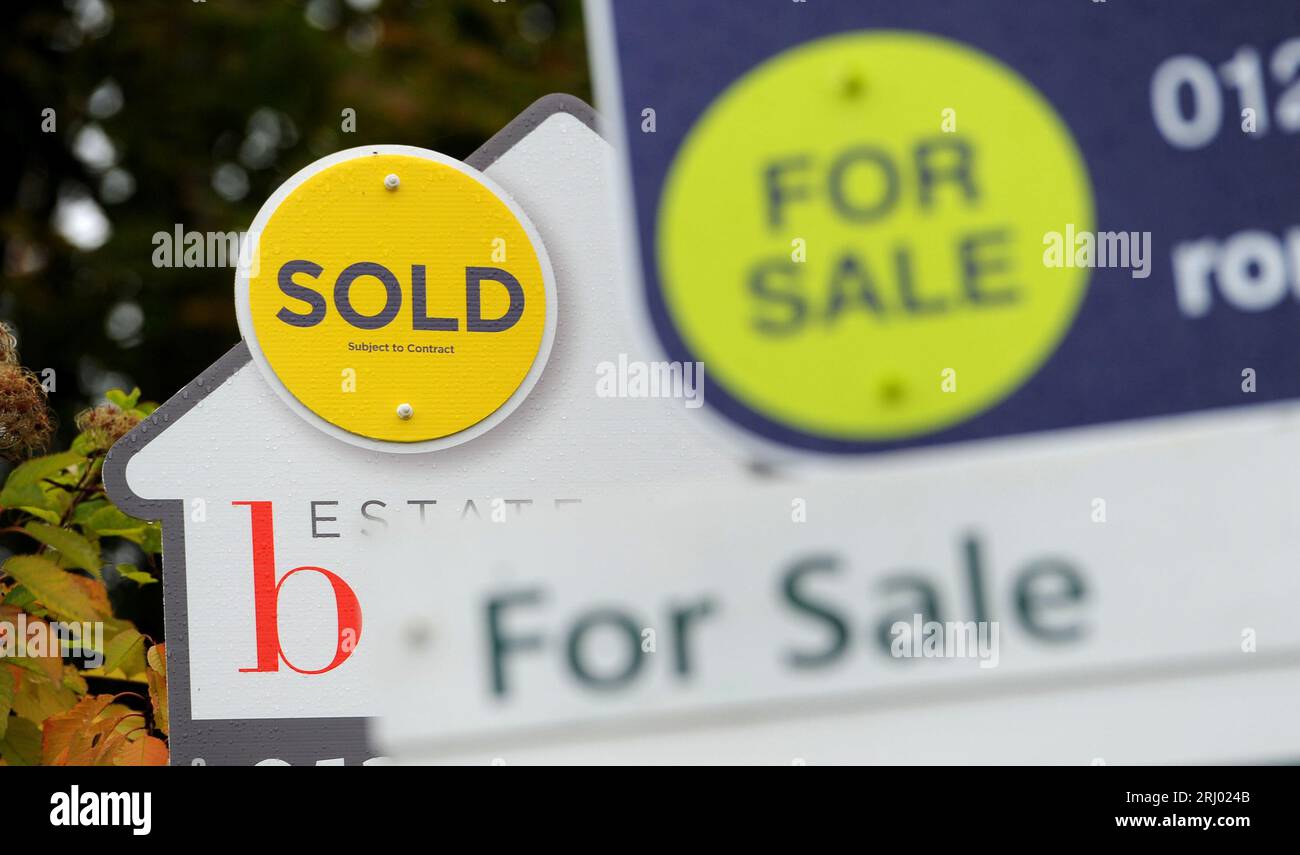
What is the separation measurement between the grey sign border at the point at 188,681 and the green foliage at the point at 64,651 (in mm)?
125

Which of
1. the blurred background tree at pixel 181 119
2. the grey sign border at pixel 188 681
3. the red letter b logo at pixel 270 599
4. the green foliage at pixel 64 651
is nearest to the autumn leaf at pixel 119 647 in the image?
the green foliage at pixel 64 651

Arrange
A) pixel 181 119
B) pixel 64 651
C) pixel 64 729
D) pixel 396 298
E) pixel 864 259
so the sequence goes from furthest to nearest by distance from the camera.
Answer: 1. pixel 181 119
2. pixel 64 651
3. pixel 64 729
4. pixel 396 298
5. pixel 864 259

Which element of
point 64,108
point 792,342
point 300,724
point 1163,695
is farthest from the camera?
point 64,108

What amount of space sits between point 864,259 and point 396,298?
3.24 ft

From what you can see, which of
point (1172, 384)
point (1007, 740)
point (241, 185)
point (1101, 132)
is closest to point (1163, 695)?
point (1007, 740)

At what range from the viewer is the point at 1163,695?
59.2 inches

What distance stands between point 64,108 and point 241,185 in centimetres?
67

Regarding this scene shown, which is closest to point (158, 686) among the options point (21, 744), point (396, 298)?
point (21, 744)

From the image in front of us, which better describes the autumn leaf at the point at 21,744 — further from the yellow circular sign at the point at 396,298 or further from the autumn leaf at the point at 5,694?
the yellow circular sign at the point at 396,298

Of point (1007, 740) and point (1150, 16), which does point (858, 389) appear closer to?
point (1007, 740)

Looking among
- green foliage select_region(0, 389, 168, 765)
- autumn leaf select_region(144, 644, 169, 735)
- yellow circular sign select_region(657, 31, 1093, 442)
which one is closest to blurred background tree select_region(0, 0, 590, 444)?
green foliage select_region(0, 389, 168, 765)

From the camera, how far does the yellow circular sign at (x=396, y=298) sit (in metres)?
2.38

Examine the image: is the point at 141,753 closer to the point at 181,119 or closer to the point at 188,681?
the point at 188,681

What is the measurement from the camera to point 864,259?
162 cm
